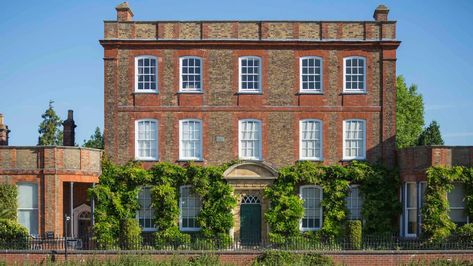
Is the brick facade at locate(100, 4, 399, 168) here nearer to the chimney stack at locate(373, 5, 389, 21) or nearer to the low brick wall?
the chimney stack at locate(373, 5, 389, 21)

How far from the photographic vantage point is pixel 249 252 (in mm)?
30312

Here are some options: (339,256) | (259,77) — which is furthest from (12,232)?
(339,256)

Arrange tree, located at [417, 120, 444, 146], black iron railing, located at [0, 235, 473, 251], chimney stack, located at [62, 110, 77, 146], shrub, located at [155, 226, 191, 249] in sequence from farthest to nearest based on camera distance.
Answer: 1. tree, located at [417, 120, 444, 146]
2. chimney stack, located at [62, 110, 77, 146]
3. shrub, located at [155, 226, 191, 249]
4. black iron railing, located at [0, 235, 473, 251]

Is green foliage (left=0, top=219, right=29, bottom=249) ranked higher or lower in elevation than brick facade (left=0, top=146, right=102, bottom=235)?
lower

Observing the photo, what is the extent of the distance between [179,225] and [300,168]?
607cm

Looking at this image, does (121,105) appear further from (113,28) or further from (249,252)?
(249,252)

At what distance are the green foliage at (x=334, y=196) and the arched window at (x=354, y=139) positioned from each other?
593mm

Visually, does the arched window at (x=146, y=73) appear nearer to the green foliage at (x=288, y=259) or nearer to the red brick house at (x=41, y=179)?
the red brick house at (x=41, y=179)

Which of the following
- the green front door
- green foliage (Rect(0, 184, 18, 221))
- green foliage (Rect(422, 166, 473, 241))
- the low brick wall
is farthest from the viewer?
the green front door

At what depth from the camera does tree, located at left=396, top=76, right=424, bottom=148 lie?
194 ft

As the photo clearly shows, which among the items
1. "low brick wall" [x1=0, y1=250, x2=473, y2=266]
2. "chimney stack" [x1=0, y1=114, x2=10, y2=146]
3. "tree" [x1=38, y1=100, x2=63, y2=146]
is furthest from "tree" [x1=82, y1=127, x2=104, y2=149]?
"low brick wall" [x1=0, y1=250, x2=473, y2=266]

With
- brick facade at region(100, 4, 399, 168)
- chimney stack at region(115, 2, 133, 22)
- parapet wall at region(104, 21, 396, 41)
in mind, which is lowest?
brick facade at region(100, 4, 399, 168)

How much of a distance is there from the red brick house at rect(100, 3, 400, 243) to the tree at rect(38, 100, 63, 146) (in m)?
27.9

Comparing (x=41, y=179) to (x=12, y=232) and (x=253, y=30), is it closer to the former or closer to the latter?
(x=12, y=232)
